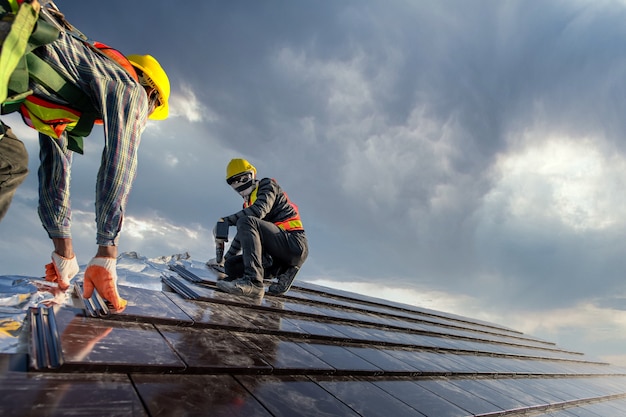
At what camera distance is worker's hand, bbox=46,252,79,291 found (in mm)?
2816

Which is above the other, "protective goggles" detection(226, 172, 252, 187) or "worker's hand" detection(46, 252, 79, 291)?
"protective goggles" detection(226, 172, 252, 187)

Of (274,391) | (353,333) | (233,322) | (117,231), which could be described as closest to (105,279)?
(117,231)

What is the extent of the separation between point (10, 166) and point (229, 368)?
2351 mm

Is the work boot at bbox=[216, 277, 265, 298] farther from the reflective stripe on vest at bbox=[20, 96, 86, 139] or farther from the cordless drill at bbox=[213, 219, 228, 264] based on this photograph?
the reflective stripe on vest at bbox=[20, 96, 86, 139]

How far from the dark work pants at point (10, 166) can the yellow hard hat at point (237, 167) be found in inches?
85.9

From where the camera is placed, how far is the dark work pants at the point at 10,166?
8.09 feet

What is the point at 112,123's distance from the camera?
2.09 metres

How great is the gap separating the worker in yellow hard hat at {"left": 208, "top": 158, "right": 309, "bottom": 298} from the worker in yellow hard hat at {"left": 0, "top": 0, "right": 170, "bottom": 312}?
180cm

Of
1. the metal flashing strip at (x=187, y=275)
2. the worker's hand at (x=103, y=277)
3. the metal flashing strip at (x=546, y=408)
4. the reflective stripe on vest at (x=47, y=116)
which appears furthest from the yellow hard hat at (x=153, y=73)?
the metal flashing strip at (x=546, y=408)

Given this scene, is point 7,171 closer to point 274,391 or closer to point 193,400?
point 193,400

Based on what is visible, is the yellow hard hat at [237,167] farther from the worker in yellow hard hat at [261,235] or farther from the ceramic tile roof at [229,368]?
the ceramic tile roof at [229,368]

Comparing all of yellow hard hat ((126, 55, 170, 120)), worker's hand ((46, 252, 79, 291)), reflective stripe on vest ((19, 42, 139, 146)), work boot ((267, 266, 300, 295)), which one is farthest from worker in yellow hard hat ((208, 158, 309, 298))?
reflective stripe on vest ((19, 42, 139, 146))

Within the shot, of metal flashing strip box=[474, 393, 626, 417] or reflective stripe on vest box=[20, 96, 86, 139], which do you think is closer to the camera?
reflective stripe on vest box=[20, 96, 86, 139]

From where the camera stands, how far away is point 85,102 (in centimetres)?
219
